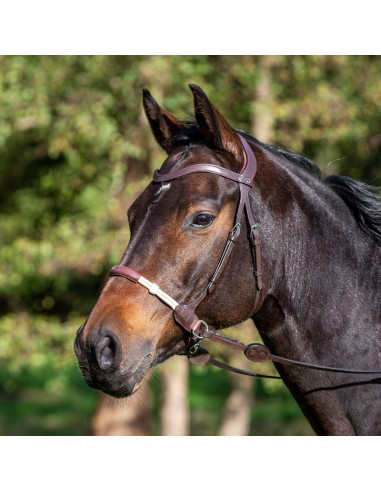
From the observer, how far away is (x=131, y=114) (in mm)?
9688

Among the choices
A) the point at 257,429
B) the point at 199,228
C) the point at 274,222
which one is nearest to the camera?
the point at 199,228

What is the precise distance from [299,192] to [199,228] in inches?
24.3

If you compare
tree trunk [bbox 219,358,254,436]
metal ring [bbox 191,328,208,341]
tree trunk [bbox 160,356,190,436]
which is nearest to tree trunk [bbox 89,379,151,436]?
tree trunk [bbox 160,356,190,436]

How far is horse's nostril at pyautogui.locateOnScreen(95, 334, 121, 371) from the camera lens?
2838mm

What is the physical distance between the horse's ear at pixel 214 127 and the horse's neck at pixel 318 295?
0.99 feet

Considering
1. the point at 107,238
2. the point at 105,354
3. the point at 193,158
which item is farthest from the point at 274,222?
the point at 107,238

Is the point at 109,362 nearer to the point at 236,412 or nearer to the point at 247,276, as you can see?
the point at 247,276

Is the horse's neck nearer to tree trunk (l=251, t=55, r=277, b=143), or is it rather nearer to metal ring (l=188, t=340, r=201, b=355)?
metal ring (l=188, t=340, r=201, b=355)

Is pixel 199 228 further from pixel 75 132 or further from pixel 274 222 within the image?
pixel 75 132

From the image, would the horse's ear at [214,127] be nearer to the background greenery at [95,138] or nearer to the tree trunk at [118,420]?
the background greenery at [95,138]

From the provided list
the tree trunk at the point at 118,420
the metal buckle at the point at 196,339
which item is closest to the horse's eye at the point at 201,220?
the metal buckle at the point at 196,339

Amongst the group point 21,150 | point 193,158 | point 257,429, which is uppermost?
point 193,158

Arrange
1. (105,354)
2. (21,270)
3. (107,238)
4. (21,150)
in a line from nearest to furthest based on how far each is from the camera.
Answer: (105,354) → (107,238) → (21,270) → (21,150)

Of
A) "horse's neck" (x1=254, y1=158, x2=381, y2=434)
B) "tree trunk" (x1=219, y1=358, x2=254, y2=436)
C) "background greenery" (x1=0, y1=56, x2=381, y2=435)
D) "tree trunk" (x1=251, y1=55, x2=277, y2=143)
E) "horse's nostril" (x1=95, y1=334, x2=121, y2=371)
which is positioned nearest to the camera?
"horse's nostril" (x1=95, y1=334, x2=121, y2=371)
